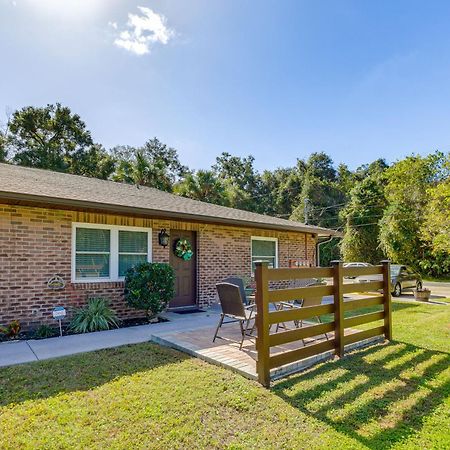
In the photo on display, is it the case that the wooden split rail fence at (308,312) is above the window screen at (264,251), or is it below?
below

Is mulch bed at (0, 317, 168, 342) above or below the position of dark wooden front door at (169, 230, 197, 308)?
below

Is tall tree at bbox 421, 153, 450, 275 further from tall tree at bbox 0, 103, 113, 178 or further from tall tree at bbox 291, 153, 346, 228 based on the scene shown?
tall tree at bbox 0, 103, 113, 178

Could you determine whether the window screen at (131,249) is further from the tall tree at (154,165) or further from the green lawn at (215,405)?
the tall tree at (154,165)

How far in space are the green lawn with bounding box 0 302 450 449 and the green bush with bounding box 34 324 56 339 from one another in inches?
65.4

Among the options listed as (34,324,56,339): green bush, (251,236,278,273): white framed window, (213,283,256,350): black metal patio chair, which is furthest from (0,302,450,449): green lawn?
(251,236,278,273): white framed window

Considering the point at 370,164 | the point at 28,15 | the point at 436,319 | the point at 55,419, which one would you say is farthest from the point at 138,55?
the point at 370,164

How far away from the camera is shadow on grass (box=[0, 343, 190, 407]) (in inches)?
141

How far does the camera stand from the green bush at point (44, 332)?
5.93 metres

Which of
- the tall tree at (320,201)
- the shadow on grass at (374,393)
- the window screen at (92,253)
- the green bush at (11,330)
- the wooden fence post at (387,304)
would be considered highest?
the tall tree at (320,201)

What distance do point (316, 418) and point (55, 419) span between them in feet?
7.64

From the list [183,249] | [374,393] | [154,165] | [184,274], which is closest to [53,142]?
[154,165]

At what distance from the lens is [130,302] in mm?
6898

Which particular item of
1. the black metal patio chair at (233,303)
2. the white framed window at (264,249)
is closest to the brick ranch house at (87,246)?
the white framed window at (264,249)

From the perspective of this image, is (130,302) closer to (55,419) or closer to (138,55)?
(55,419)
